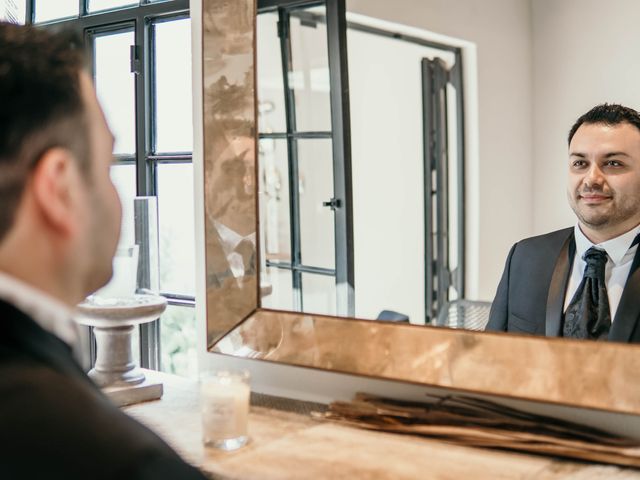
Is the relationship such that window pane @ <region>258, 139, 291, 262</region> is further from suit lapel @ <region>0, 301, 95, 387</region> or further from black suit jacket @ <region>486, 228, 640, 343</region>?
suit lapel @ <region>0, 301, 95, 387</region>

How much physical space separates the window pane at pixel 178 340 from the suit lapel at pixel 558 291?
5.63 feet

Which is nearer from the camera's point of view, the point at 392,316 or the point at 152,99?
the point at 392,316

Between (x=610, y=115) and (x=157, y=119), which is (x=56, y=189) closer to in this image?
(x=610, y=115)

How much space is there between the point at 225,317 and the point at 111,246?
91 centimetres

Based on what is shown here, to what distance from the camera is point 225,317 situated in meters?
1.70

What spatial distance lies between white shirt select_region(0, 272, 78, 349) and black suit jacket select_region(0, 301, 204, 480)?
0.22 ft

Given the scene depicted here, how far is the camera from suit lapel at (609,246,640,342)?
49.1 inches

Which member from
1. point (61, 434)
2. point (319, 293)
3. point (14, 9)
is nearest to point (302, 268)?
point (319, 293)

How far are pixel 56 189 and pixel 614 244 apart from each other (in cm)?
90

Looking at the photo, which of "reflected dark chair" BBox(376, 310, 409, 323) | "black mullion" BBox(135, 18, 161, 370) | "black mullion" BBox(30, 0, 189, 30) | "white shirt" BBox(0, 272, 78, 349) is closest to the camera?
"white shirt" BBox(0, 272, 78, 349)

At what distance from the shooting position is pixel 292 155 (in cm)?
159

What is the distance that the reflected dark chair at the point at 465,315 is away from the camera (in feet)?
4.53

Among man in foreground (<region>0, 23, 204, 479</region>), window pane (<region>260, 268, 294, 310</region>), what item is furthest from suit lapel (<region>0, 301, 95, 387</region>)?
window pane (<region>260, 268, 294, 310</region>)

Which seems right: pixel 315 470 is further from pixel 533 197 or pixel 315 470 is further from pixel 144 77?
pixel 144 77
